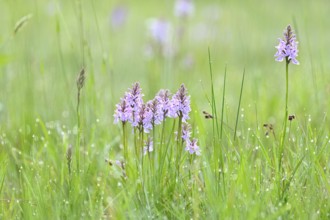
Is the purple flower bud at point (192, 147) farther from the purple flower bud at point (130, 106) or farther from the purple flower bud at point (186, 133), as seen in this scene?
the purple flower bud at point (130, 106)

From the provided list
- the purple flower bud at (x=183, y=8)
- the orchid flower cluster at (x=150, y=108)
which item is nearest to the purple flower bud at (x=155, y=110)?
the orchid flower cluster at (x=150, y=108)

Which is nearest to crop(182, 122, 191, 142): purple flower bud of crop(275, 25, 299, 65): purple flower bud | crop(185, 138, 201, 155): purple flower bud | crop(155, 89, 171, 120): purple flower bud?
crop(185, 138, 201, 155): purple flower bud

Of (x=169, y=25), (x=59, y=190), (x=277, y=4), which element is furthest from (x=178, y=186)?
(x=277, y=4)

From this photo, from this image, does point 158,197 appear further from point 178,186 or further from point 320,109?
point 320,109

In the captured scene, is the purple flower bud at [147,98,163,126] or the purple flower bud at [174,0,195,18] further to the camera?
the purple flower bud at [174,0,195,18]

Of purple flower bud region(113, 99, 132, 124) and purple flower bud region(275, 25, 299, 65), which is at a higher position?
purple flower bud region(275, 25, 299, 65)

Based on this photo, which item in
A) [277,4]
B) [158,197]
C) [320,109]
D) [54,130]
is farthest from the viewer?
[277,4]

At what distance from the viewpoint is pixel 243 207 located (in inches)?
82.9

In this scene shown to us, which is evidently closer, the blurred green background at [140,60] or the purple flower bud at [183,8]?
the blurred green background at [140,60]

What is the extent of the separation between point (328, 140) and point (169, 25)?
3861 millimetres

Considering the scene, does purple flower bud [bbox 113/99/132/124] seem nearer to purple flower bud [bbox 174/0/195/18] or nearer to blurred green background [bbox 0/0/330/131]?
blurred green background [bbox 0/0/330/131]

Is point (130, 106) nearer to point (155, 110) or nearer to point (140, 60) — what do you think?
point (155, 110)

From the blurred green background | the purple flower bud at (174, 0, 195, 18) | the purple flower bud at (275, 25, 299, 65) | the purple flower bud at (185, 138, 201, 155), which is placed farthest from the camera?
the purple flower bud at (174, 0, 195, 18)

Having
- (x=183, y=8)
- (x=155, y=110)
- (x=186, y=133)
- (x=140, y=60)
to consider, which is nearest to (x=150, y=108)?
(x=155, y=110)
